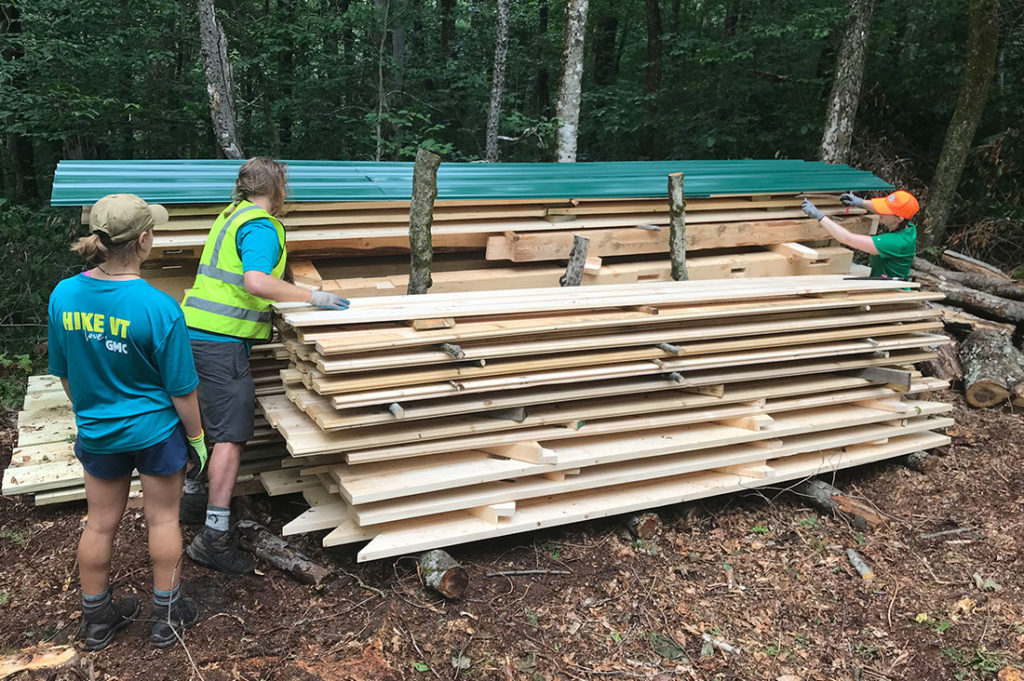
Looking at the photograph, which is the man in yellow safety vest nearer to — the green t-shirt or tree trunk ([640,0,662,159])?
the green t-shirt

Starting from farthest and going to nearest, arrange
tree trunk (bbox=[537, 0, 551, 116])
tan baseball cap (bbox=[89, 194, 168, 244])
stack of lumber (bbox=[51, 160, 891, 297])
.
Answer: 1. tree trunk (bbox=[537, 0, 551, 116])
2. stack of lumber (bbox=[51, 160, 891, 297])
3. tan baseball cap (bbox=[89, 194, 168, 244])

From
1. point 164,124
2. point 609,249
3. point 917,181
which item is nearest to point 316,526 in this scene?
point 609,249

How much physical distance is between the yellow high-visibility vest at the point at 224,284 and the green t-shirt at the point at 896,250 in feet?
16.9

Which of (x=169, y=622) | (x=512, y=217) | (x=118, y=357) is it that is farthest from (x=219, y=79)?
(x=169, y=622)

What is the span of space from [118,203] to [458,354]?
1811 millimetres

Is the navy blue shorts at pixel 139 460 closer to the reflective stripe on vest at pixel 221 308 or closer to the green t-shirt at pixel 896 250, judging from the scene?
the reflective stripe on vest at pixel 221 308

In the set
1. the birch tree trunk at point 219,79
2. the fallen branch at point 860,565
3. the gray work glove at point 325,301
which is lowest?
the fallen branch at point 860,565

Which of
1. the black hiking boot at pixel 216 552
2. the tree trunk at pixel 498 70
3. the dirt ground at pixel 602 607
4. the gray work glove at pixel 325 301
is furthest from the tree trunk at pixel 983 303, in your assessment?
the black hiking boot at pixel 216 552

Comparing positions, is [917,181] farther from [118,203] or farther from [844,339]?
[118,203]

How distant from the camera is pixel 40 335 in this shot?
309 inches

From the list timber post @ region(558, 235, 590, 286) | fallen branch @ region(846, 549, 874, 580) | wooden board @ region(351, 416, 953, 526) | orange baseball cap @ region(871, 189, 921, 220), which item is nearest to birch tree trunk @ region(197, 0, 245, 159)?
timber post @ region(558, 235, 590, 286)

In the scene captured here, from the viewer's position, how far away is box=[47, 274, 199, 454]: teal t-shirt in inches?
114

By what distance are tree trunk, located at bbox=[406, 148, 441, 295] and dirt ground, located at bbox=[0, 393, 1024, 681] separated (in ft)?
5.82

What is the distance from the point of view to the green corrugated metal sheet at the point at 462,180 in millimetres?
4723
